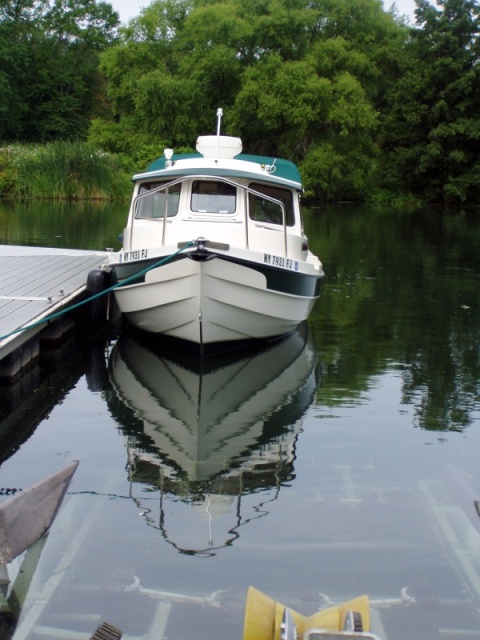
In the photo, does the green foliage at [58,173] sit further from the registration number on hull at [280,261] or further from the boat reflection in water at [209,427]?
the registration number on hull at [280,261]

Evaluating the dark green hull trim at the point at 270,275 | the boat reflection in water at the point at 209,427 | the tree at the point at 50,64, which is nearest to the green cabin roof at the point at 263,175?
the dark green hull trim at the point at 270,275

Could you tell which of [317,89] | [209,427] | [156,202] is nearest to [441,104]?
[317,89]

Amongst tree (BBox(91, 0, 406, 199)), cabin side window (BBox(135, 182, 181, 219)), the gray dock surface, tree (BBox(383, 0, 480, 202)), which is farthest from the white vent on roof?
tree (BBox(383, 0, 480, 202))

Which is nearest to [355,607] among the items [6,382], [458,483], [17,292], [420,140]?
[458,483]

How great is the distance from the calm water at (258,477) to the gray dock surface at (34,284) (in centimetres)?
74

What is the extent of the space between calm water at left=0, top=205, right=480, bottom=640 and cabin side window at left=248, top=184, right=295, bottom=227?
1930 millimetres

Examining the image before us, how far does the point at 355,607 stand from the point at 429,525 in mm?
2030

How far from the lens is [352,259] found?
23641mm

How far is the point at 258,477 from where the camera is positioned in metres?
7.60

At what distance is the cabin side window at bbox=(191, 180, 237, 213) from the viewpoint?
41.5 ft

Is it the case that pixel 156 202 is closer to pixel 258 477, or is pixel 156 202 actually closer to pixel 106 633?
pixel 258 477

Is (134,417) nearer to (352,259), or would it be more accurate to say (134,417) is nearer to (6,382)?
(6,382)

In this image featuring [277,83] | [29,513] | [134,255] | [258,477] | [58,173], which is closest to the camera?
[29,513]

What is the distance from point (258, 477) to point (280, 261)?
4.79 metres
